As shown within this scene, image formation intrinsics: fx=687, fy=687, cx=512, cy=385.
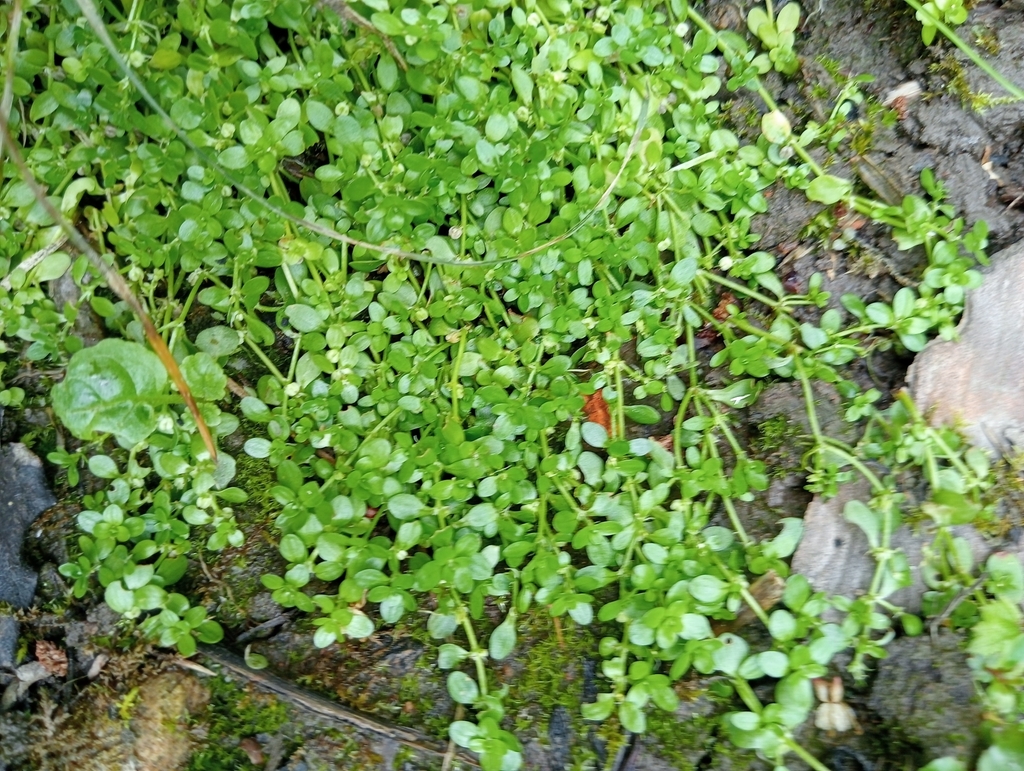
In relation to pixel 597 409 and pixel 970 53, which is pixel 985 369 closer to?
pixel 970 53

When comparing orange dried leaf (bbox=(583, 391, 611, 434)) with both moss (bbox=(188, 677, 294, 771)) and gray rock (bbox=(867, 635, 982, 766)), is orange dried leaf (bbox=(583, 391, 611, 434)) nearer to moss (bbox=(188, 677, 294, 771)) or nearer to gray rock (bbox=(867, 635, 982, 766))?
gray rock (bbox=(867, 635, 982, 766))

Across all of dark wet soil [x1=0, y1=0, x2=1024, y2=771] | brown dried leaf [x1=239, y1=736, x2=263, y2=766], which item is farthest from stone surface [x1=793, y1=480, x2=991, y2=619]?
brown dried leaf [x1=239, y1=736, x2=263, y2=766]

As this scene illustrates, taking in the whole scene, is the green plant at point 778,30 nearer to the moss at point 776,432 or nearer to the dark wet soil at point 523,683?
the dark wet soil at point 523,683

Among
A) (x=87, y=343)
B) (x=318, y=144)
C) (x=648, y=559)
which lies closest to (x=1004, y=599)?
(x=648, y=559)

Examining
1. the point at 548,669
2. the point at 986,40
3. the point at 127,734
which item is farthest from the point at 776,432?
the point at 127,734

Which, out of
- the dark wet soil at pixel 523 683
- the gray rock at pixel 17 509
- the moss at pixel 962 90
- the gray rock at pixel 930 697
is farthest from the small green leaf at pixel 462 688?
the moss at pixel 962 90
